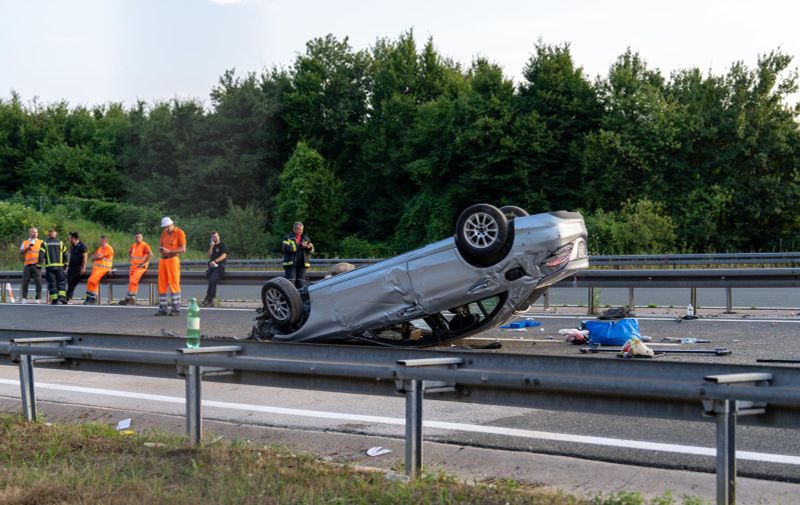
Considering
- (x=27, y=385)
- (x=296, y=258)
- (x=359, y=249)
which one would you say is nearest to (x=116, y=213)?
(x=359, y=249)

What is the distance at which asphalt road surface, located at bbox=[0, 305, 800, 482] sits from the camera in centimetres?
611

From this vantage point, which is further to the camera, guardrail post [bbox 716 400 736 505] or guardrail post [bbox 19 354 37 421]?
guardrail post [bbox 19 354 37 421]

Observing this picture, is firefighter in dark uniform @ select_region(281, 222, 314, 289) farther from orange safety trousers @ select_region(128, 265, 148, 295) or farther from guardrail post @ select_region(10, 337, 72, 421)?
guardrail post @ select_region(10, 337, 72, 421)

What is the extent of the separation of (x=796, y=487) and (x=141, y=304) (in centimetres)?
1830

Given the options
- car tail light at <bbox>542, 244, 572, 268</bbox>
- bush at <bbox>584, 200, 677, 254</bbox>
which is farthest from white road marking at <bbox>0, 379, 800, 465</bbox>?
bush at <bbox>584, 200, 677, 254</bbox>

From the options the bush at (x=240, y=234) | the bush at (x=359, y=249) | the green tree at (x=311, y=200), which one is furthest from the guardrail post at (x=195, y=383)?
the green tree at (x=311, y=200)

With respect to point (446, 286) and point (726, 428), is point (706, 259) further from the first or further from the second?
point (726, 428)

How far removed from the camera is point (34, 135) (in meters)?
64.0

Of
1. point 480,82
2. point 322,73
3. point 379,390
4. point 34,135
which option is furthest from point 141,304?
point 34,135

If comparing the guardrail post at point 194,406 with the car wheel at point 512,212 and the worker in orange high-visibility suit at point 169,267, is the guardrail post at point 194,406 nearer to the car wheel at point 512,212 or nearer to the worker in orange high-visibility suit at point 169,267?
the car wheel at point 512,212

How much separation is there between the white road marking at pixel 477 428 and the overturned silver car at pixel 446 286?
2003 millimetres

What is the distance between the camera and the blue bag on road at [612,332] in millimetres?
10789

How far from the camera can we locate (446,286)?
9758mm

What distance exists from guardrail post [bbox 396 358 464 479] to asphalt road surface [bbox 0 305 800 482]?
1.16m
